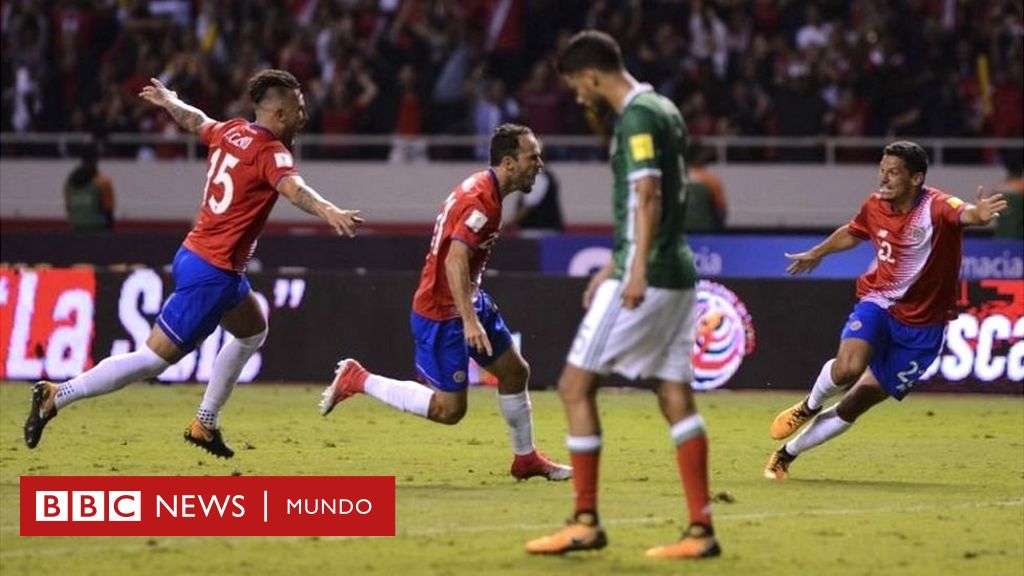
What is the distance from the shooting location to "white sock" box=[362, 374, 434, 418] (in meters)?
11.7

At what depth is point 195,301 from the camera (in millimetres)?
11914

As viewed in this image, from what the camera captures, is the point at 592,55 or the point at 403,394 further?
the point at 403,394

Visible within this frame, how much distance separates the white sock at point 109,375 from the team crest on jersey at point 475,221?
2192mm

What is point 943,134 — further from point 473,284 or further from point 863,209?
point 473,284

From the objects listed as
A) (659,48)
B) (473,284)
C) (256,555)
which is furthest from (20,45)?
(256,555)

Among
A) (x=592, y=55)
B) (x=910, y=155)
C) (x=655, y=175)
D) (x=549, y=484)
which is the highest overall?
(x=592, y=55)

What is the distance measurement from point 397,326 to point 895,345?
719cm

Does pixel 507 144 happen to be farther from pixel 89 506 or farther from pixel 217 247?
pixel 89 506

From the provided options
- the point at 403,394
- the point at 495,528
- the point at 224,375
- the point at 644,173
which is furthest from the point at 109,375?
the point at 644,173

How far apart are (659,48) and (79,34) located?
317 inches

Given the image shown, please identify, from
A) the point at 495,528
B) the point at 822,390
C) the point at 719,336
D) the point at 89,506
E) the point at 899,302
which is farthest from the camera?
the point at 719,336

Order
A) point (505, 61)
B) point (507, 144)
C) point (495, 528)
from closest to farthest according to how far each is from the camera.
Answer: point (495, 528) < point (507, 144) < point (505, 61)

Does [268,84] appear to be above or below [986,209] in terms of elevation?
above

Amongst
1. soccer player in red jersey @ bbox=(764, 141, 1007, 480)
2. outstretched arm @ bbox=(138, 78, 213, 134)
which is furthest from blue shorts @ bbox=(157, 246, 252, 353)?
soccer player in red jersey @ bbox=(764, 141, 1007, 480)
